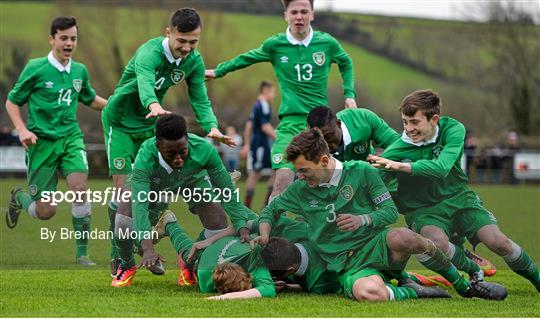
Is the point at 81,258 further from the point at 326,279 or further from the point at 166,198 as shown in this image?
the point at 326,279

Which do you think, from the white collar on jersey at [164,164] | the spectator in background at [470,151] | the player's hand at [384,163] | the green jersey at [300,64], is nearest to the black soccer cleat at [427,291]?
the player's hand at [384,163]

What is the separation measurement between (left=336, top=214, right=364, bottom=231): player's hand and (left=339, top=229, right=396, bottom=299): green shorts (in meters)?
0.15

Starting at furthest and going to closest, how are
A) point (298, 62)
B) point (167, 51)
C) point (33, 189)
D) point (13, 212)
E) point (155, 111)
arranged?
1. point (298, 62)
2. point (33, 189)
3. point (13, 212)
4. point (167, 51)
5. point (155, 111)

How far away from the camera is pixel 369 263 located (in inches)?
257

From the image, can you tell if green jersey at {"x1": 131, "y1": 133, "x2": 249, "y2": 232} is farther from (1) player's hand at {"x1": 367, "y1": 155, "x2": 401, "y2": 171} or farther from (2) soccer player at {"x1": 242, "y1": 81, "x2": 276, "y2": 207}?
(2) soccer player at {"x1": 242, "y1": 81, "x2": 276, "y2": 207}

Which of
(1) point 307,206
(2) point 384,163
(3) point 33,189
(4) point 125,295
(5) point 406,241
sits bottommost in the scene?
(4) point 125,295

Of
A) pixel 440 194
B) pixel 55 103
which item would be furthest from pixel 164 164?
pixel 55 103

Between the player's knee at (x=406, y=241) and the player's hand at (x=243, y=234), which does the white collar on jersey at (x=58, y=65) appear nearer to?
the player's hand at (x=243, y=234)

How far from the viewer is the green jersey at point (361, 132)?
786 centimetres

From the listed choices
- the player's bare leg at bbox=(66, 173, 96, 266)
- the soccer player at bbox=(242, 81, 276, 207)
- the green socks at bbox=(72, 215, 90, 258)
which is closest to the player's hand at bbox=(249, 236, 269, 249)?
the player's bare leg at bbox=(66, 173, 96, 266)

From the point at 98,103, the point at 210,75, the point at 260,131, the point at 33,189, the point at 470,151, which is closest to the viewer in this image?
the point at 33,189

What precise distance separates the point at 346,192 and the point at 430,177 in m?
0.69

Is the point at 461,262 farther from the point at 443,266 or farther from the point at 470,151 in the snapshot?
the point at 470,151

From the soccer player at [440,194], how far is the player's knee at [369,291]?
2.37ft
